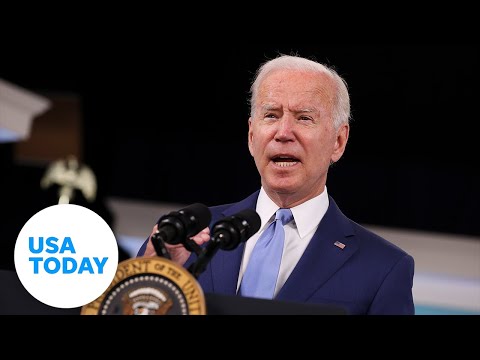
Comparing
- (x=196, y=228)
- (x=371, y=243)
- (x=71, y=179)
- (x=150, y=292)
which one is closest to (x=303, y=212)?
(x=371, y=243)

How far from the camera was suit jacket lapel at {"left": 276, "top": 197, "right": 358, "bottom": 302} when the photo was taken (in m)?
1.37

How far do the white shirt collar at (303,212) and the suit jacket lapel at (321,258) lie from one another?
0.02 metres

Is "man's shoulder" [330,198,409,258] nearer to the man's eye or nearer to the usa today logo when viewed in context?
the man's eye

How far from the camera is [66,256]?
43.6 inches

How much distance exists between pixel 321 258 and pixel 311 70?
1.09 ft

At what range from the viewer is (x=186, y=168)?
6.49 metres

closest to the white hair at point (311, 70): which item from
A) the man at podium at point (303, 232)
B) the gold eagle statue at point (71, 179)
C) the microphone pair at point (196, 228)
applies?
the man at podium at point (303, 232)

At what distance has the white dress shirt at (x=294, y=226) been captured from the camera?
1.46m

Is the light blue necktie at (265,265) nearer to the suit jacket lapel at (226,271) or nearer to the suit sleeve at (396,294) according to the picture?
the suit jacket lapel at (226,271)

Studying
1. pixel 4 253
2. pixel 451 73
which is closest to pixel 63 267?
pixel 4 253

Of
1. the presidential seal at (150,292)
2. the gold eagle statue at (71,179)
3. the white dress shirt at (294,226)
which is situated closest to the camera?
the presidential seal at (150,292)

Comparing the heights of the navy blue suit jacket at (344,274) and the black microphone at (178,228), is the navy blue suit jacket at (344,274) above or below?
below

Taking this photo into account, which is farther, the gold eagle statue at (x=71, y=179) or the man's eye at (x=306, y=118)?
the gold eagle statue at (x=71, y=179)

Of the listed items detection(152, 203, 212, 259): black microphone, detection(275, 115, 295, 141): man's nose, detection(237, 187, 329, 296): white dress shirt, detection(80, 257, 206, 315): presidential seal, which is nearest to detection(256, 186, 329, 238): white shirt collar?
detection(237, 187, 329, 296): white dress shirt
